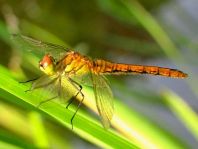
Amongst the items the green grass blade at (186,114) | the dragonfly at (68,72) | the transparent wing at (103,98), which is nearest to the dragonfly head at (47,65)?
the dragonfly at (68,72)

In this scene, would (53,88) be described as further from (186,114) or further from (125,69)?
(186,114)

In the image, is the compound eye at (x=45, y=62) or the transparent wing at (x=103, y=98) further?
the compound eye at (x=45, y=62)

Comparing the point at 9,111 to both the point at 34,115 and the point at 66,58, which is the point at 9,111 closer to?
the point at 34,115

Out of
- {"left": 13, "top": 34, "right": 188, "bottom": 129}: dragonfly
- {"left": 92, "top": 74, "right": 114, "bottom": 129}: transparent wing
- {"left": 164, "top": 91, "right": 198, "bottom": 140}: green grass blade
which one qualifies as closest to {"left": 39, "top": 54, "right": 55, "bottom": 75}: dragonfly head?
{"left": 13, "top": 34, "right": 188, "bottom": 129}: dragonfly

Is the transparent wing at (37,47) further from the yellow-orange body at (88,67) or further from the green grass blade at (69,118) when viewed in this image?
the green grass blade at (69,118)

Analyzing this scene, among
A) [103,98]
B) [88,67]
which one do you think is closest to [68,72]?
[88,67]

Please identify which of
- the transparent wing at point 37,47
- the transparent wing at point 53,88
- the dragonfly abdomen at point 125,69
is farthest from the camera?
the dragonfly abdomen at point 125,69
